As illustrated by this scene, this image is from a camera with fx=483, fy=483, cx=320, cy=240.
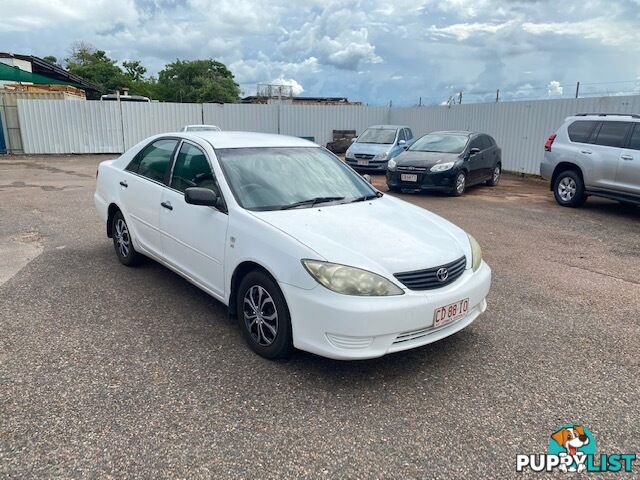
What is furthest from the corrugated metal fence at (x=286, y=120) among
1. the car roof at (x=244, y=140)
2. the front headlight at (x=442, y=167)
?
the car roof at (x=244, y=140)

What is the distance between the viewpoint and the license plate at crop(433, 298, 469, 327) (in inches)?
123

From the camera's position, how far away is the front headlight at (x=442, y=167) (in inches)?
421

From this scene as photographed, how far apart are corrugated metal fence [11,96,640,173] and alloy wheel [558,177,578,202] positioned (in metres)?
4.39

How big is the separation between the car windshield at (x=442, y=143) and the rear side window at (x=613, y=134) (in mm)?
2988

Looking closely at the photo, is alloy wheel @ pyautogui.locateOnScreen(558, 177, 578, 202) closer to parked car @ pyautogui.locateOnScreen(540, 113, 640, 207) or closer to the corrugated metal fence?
parked car @ pyautogui.locateOnScreen(540, 113, 640, 207)

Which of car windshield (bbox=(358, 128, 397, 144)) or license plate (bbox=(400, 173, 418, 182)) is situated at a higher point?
car windshield (bbox=(358, 128, 397, 144))

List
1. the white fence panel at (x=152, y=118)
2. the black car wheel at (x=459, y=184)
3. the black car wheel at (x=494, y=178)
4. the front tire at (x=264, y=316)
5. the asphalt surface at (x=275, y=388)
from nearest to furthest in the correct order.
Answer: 1. the asphalt surface at (x=275, y=388)
2. the front tire at (x=264, y=316)
3. the black car wheel at (x=459, y=184)
4. the black car wheel at (x=494, y=178)
5. the white fence panel at (x=152, y=118)

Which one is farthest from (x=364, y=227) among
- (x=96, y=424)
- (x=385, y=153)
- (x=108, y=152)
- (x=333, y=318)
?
(x=108, y=152)

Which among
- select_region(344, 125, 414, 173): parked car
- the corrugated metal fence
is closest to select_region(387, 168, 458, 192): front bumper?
select_region(344, 125, 414, 173): parked car

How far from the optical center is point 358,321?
113 inches

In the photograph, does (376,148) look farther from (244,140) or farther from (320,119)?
(244,140)

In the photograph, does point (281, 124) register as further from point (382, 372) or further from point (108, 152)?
point (382, 372)

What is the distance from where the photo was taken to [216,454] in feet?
8.07

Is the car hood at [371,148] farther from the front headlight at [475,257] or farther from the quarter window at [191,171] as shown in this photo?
the front headlight at [475,257]
